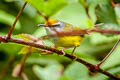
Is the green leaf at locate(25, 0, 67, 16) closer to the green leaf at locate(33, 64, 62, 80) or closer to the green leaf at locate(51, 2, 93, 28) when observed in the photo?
the green leaf at locate(51, 2, 93, 28)

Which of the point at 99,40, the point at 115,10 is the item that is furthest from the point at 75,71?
the point at 115,10

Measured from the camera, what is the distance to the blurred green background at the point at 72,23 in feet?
3.70

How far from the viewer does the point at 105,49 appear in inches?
93.0

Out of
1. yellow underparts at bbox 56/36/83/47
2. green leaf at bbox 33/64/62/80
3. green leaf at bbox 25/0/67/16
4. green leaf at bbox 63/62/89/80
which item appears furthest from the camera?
green leaf at bbox 33/64/62/80

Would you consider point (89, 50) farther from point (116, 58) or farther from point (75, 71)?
point (116, 58)

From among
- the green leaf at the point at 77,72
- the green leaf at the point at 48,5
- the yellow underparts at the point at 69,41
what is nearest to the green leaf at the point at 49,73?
the green leaf at the point at 77,72

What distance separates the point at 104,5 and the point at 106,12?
0.03 m

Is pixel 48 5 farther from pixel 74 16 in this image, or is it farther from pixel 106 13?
pixel 74 16

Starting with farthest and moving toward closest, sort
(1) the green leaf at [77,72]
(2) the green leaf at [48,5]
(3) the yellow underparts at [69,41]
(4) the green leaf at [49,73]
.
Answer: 1. (4) the green leaf at [49,73]
2. (1) the green leaf at [77,72]
3. (3) the yellow underparts at [69,41]
4. (2) the green leaf at [48,5]

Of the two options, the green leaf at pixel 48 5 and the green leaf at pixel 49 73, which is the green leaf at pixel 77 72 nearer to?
the green leaf at pixel 49 73

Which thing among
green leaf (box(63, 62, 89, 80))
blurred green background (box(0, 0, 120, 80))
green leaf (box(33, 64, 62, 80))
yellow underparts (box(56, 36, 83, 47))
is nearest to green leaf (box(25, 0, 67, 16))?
blurred green background (box(0, 0, 120, 80))

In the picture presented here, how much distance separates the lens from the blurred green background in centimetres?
113

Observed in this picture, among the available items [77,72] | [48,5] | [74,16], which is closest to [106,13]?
[48,5]

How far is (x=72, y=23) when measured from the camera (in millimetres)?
1779
